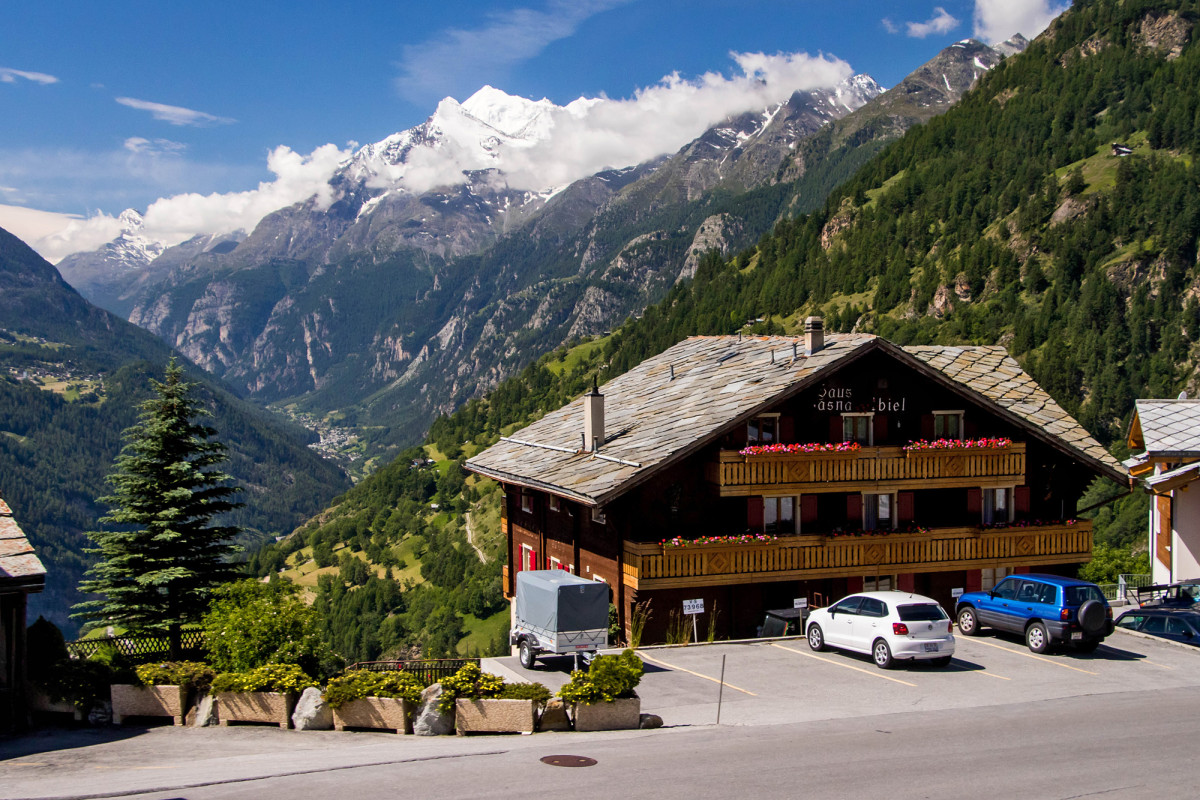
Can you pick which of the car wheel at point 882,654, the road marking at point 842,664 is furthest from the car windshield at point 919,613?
the road marking at point 842,664

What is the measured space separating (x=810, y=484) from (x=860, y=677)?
28.7ft

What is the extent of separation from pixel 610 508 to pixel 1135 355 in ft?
414

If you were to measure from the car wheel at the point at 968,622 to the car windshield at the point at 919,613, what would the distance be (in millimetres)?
4765

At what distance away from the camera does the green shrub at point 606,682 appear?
757 inches

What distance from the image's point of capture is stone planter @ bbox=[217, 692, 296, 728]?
20.7 m

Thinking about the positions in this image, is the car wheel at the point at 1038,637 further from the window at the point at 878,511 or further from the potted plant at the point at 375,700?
the potted plant at the point at 375,700

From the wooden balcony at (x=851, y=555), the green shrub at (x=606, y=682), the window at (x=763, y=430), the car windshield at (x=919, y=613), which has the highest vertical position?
the window at (x=763, y=430)

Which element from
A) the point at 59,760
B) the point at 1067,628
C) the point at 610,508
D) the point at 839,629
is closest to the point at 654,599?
the point at 610,508

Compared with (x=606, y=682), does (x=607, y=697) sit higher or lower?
lower

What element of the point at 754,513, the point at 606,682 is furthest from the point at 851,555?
the point at 606,682

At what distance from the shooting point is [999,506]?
35.8 m

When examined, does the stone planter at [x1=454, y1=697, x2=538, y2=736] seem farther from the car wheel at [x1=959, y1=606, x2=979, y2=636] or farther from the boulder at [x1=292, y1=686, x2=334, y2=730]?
the car wheel at [x1=959, y1=606, x2=979, y2=636]

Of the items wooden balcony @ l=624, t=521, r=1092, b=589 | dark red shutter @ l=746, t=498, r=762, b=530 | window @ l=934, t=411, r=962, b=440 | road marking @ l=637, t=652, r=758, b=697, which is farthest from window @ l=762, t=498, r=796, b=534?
road marking @ l=637, t=652, r=758, b=697

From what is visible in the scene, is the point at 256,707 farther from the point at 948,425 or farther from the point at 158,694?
the point at 948,425
